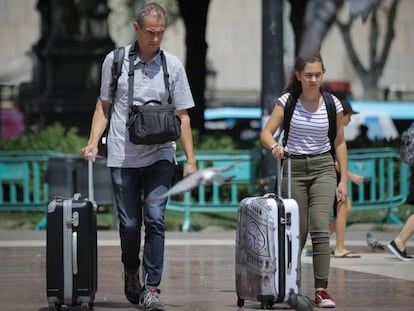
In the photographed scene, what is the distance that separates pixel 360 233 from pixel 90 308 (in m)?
7.02

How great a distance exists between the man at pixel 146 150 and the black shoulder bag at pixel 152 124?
0.12 m

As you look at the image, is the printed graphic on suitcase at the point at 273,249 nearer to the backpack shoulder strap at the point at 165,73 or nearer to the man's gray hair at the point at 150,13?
the backpack shoulder strap at the point at 165,73

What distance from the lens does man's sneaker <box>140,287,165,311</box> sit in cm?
794

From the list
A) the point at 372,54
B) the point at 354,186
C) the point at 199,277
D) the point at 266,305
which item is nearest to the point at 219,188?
the point at 354,186

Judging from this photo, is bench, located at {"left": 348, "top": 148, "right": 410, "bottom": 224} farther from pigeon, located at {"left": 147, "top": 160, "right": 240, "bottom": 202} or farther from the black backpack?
pigeon, located at {"left": 147, "top": 160, "right": 240, "bottom": 202}

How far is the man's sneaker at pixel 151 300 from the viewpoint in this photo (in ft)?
26.0

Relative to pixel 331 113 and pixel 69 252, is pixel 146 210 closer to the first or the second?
pixel 69 252

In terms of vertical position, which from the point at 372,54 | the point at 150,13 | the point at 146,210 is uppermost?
the point at 150,13

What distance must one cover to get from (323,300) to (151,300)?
1.22 metres

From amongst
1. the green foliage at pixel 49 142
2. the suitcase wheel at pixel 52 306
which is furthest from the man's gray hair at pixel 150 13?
the green foliage at pixel 49 142

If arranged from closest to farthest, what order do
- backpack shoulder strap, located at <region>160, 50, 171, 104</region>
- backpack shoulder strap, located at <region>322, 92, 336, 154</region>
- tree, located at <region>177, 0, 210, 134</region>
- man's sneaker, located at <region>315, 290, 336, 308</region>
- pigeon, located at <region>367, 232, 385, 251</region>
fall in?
1. backpack shoulder strap, located at <region>160, 50, 171, 104</region>
2. man's sneaker, located at <region>315, 290, 336, 308</region>
3. backpack shoulder strap, located at <region>322, 92, 336, 154</region>
4. pigeon, located at <region>367, 232, 385, 251</region>
5. tree, located at <region>177, 0, 210, 134</region>

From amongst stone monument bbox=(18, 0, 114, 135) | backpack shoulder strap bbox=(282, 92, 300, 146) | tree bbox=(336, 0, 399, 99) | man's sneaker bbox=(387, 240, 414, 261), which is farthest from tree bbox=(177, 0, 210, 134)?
tree bbox=(336, 0, 399, 99)

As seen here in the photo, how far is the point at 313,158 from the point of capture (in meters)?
8.50

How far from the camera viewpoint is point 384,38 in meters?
52.9
